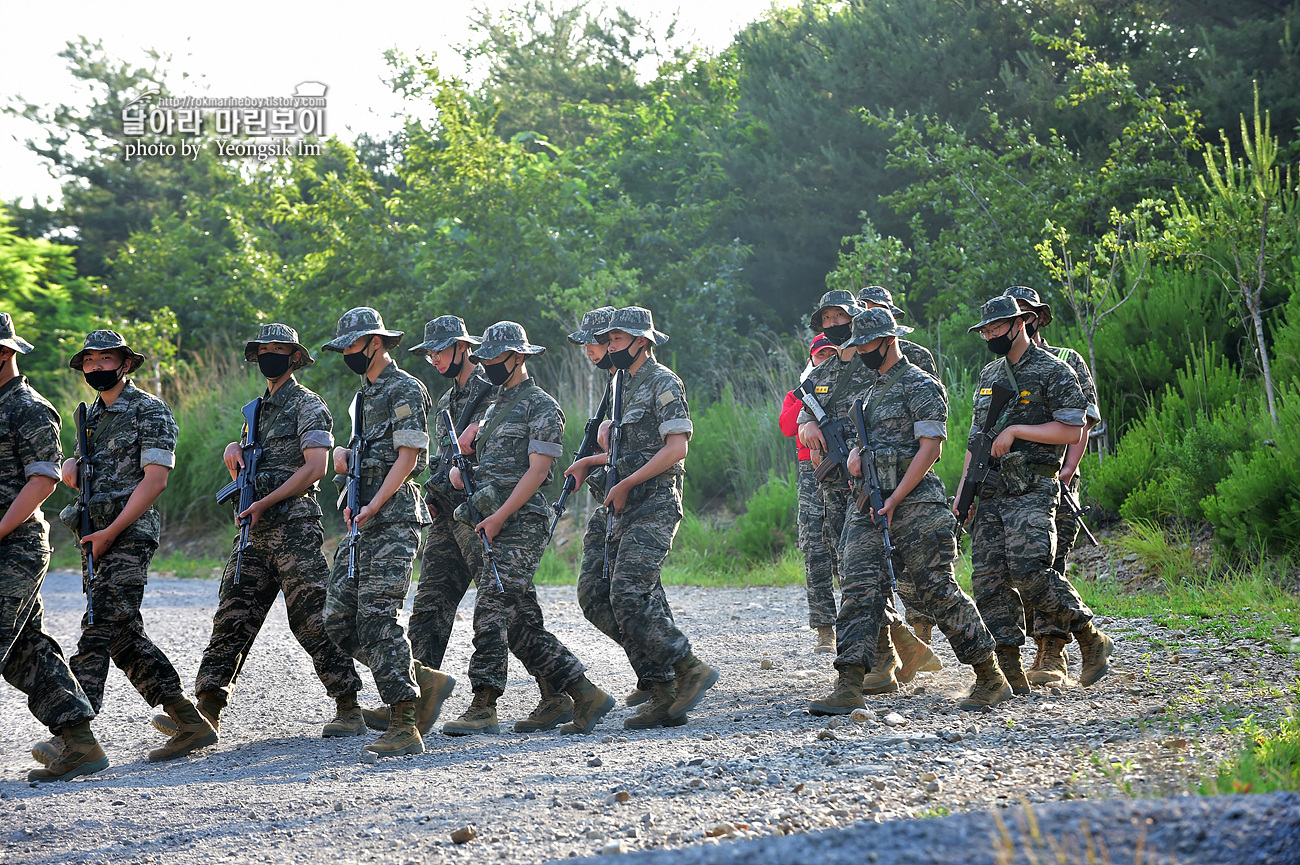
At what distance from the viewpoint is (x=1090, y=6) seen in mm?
19078

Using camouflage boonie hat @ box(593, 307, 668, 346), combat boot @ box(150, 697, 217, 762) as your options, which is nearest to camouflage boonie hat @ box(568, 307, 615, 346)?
camouflage boonie hat @ box(593, 307, 668, 346)

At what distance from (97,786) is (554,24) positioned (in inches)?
1337

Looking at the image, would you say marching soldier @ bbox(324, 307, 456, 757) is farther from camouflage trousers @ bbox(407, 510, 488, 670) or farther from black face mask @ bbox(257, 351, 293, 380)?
black face mask @ bbox(257, 351, 293, 380)

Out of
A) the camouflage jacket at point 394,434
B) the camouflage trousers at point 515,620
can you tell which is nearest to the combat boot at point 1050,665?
the camouflage trousers at point 515,620

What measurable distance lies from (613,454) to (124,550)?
2.50m

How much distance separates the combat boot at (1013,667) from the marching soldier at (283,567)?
342 cm

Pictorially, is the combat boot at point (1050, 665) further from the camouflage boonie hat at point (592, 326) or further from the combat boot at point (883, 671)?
the camouflage boonie hat at point (592, 326)

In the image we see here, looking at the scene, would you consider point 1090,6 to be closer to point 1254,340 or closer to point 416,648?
point 1254,340

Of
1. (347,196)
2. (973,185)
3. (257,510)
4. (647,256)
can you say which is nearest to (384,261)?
(347,196)

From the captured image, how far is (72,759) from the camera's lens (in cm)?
555

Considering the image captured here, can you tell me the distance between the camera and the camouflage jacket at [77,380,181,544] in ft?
19.5

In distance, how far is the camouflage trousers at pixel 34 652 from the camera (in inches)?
213

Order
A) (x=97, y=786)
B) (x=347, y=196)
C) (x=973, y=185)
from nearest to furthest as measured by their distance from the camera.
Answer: (x=97, y=786)
(x=973, y=185)
(x=347, y=196)

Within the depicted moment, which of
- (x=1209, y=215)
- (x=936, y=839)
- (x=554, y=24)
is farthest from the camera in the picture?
(x=554, y=24)
